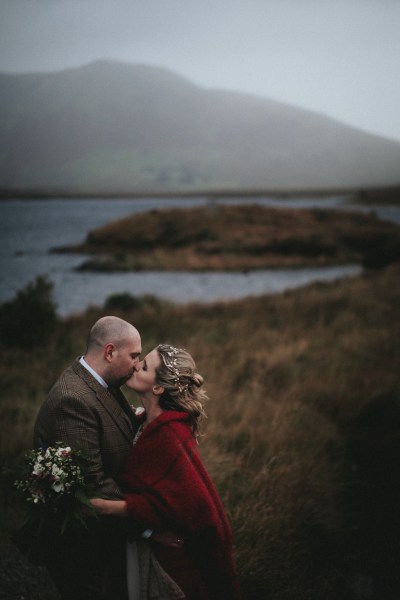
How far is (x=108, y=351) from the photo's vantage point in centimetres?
234

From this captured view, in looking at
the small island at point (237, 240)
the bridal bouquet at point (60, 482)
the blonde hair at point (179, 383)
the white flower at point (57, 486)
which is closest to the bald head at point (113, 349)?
the blonde hair at point (179, 383)

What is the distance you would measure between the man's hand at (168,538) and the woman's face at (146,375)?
2.17 ft

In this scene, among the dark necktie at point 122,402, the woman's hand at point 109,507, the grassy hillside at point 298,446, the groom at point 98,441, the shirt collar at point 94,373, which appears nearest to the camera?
the woman's hand at point 109,507

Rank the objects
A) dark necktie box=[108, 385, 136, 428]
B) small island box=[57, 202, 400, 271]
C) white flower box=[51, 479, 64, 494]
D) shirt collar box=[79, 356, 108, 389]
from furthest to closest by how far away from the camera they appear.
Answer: small island box=[57, 202, 400, 271] < dark necktie box=[108, 385, 136, 428] < shirt collar box=[79, 356, 108, 389] < white flower box=[51, 479, 64, 494]

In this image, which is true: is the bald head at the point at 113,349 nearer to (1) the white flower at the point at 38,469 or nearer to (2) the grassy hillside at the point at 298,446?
(1) the white flower at the point at 38,469

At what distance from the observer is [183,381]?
7.76 feet

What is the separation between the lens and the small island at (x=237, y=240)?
1410 inches

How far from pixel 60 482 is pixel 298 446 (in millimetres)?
3956

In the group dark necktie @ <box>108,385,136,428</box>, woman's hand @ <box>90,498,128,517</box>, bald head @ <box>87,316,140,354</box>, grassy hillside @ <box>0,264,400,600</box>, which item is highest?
bald head @ <box>87,316,140,354</box>

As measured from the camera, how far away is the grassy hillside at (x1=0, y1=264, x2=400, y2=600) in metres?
3.97

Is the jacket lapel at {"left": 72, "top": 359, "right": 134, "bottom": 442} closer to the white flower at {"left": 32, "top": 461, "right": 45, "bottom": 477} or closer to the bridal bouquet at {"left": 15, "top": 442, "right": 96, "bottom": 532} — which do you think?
the bridal bouquet at {"left": 15, "top": 442, "right": 96, "bottom": 532}

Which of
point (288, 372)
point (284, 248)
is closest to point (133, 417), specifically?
point (288, 372)

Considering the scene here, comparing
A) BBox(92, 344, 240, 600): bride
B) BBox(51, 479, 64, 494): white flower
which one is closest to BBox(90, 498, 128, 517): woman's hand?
BBox(92, 344, 240, 600): bride

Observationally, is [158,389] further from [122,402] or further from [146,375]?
[122,402]
